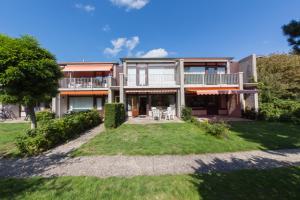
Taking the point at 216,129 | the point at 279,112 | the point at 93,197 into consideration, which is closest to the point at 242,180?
the point at 93,197

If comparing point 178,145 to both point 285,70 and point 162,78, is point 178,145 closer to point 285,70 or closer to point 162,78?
point 162,78

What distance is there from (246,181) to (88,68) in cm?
2345

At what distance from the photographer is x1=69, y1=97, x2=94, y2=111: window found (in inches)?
1038

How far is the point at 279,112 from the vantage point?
19.9 m

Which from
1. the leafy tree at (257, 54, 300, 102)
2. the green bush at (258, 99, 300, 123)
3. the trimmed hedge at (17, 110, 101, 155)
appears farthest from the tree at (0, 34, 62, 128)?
the leafy tree at (257, 54, 300, 102)

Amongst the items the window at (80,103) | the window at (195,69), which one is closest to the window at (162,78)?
the window at (195,69)

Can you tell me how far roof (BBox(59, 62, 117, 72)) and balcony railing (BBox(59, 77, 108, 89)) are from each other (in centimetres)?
155

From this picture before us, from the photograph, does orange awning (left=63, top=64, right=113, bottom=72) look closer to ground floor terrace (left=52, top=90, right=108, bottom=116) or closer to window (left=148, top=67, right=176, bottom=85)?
ground floor terrace (left=52, top=90, right=108, bottom=116)

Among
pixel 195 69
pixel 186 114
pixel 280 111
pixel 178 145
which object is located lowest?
pixel 178 145

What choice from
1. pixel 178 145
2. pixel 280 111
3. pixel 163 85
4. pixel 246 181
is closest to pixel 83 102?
pixel 163 85

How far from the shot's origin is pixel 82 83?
23969 mm

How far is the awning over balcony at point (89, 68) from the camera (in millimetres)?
24500

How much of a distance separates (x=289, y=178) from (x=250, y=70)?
21.4 metres

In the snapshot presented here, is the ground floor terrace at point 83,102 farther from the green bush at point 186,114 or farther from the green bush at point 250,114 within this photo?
the green bush at point 250,114
